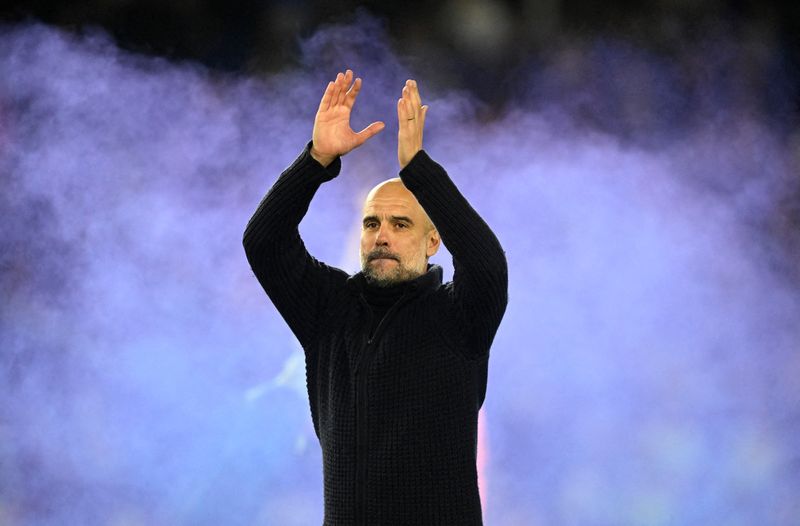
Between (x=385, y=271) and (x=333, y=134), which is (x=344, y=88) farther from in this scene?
(x=385, y=271)

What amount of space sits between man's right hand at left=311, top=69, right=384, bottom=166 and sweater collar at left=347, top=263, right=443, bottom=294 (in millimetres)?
250

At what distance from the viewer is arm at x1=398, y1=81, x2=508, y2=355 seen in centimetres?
167

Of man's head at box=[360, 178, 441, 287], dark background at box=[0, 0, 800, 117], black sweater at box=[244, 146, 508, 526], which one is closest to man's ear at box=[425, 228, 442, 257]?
man's head at box=[360, 178, 441, 287]

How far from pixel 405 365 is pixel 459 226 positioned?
0.29 meters

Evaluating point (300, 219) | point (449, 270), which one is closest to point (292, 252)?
point (300, 219)

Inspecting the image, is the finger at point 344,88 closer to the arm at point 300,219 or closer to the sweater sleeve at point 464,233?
the arm at point 300,219

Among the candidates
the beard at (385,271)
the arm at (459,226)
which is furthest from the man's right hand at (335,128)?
the beard at (385,271)

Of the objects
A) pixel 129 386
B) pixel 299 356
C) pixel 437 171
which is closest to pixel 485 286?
pixel 437 171

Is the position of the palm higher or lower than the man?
higher

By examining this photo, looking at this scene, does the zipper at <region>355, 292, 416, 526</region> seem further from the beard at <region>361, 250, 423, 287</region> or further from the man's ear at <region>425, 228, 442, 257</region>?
the man's ear at <region>425, 228, 442, 257</region>

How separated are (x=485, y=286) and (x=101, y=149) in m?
2.46

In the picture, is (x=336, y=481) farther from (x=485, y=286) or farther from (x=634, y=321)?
(x=634, y=321)

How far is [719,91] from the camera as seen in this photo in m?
3.70

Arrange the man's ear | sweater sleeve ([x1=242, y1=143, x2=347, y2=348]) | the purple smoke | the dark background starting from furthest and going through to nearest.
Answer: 1. the dark background
2. the purple smoke
3. the man's ear
4. sweater sleeve ([x1=242, y1=143, x2=347, y2=348])
